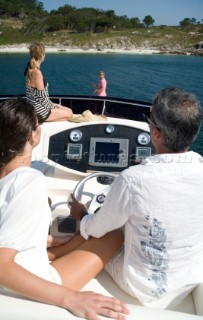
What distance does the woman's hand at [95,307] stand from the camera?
152 centimetres

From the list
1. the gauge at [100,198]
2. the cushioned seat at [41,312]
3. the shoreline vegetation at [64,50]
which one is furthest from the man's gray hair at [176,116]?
the shoreline vegetation at [64,50]

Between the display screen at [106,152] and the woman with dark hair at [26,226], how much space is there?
1.80m

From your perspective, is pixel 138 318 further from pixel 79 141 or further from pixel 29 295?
pixel 79 141

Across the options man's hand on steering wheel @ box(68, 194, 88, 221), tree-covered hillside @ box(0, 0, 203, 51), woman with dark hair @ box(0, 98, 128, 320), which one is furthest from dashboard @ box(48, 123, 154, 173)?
tree-covered hillside @ box(0, 0, 203, 51)

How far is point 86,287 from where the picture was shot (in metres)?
2.12

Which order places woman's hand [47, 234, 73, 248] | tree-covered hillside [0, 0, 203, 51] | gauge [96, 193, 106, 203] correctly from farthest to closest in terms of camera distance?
tree-covered hillside [0, 0, 203, 51] < gauge [96, 193, 106, 203] < woman's hand [47, 234, 73, 248]

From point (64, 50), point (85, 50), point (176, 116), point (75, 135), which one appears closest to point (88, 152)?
point (75, 135)

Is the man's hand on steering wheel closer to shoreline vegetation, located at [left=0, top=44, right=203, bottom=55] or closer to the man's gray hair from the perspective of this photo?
the man's gray hair

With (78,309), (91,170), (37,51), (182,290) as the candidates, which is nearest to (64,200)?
(91,170)

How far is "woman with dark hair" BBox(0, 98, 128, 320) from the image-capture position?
1560mm

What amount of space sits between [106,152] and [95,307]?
2159mm

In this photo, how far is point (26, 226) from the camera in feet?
5.18

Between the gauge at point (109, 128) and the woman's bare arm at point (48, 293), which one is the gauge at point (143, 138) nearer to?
the gauge at point (109, 128)

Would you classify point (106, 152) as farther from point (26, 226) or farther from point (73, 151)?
point (26, 226)
